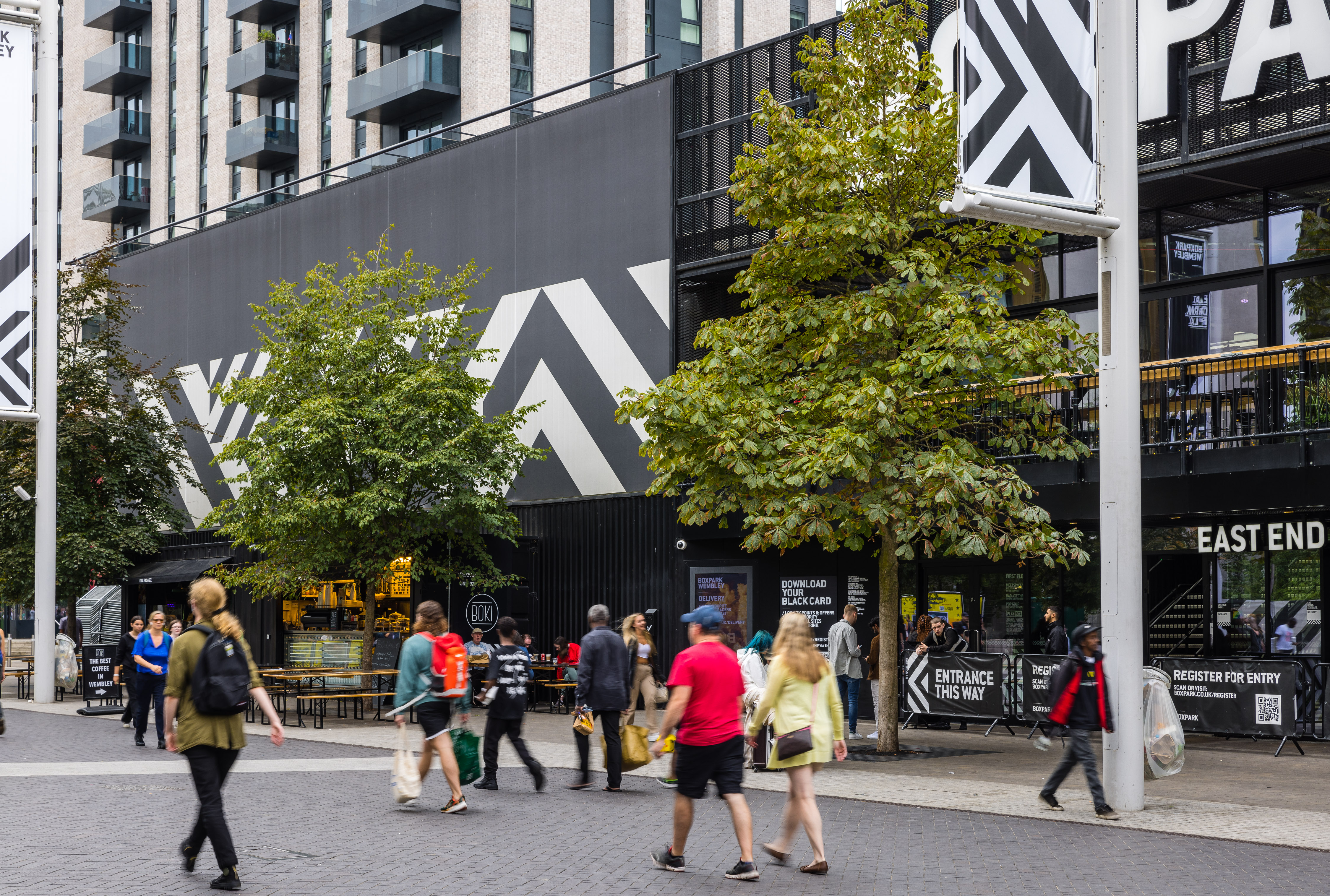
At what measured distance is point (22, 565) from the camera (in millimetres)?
28719

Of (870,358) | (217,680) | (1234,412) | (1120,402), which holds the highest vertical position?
(870,358)

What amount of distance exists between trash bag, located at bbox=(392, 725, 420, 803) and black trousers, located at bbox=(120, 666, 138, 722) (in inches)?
283

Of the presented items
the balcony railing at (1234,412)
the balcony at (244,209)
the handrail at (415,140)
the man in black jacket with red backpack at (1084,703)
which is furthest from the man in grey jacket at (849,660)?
the balcony at (244,209)

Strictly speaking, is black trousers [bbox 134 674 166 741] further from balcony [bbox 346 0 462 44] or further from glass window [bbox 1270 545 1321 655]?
balcony [bbox 346 0 462 44]

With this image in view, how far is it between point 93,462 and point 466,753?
1998 cm

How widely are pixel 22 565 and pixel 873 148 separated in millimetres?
20748

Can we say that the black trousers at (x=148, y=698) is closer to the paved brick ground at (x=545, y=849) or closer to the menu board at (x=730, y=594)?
the paved brick ground at (x=545, y=849)

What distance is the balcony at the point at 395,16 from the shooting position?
42.1 meters

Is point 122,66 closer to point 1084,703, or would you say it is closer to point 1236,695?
point 1236,695

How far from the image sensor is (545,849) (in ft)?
32.9

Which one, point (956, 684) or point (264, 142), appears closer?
point (956, 684)

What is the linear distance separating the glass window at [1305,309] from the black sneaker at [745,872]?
1337 centimetres

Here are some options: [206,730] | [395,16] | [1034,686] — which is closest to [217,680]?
[206,730]

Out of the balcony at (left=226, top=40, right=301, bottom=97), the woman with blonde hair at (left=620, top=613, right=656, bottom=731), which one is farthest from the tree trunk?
the balcony at (left=226, top=40, right=301, bottom=97)
